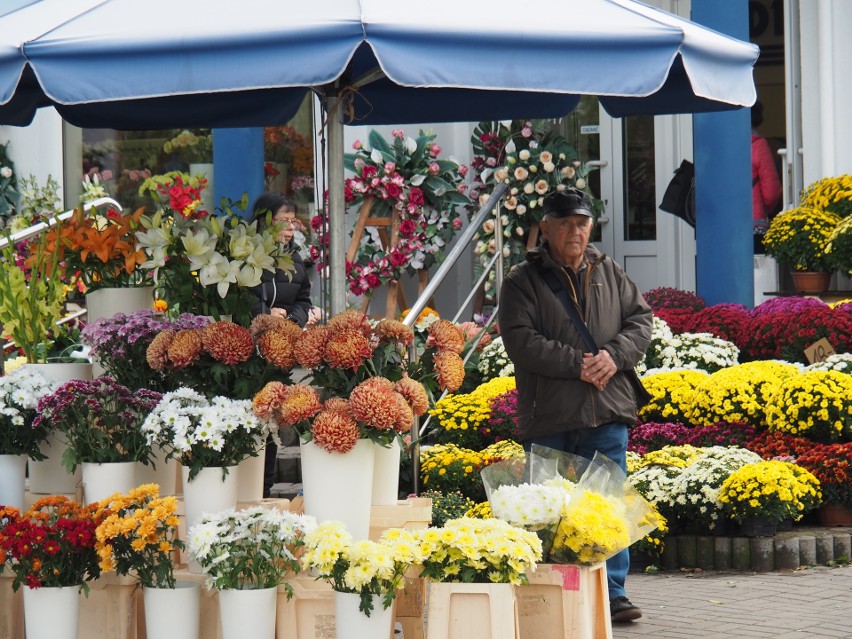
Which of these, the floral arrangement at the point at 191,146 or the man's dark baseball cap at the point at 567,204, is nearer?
the man's dark baseball cap at the point at 567,204

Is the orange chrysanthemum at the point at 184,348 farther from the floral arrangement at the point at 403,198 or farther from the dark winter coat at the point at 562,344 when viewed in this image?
the floral arrangement at the point at 403,198

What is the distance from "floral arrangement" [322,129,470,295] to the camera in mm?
11102

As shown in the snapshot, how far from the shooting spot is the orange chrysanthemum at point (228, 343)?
468 cm

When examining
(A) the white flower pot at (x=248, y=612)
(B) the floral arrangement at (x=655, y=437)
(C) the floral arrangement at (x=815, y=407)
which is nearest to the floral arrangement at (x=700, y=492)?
(C) the floral arrangement at (x=815, y=407)

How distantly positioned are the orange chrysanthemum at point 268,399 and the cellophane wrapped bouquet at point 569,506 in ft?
2.52

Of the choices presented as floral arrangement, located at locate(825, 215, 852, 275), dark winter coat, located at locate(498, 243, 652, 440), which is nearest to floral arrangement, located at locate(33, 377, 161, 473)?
dark winter coat, located at locate(498, 243, 652, 440)

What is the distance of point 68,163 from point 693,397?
25.8 feet

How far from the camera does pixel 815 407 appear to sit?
7.55 m

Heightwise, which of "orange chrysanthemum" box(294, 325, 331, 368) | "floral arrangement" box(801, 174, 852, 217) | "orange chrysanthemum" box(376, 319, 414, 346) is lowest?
"orange chrysanthemum" box(294, 325, 331, 368)

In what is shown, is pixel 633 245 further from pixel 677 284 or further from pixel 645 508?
pixel 645 508

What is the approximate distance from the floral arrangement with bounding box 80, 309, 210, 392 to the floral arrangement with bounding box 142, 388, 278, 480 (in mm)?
349

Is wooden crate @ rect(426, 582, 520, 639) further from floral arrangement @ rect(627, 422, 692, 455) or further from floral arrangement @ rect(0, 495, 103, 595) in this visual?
floral arrangement @ rect(627, 422, 692, 455)

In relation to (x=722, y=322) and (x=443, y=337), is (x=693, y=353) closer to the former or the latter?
(x=722, y=322)

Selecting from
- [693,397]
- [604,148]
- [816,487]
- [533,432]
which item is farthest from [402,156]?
[533,432]
